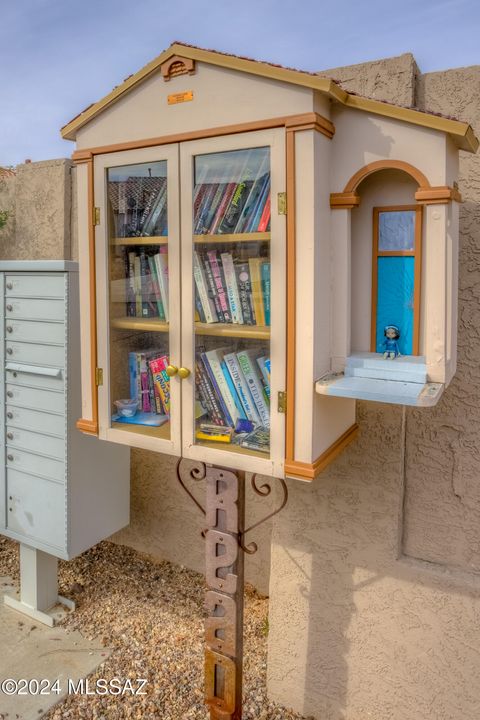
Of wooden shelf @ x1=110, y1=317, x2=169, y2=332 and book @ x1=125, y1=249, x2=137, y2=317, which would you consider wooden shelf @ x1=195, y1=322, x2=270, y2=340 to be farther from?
book @ x1=125, y1=249, x2=137, y2=317

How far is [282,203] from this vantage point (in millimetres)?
1308

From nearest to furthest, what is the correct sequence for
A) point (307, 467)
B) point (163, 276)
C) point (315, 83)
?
point (315, 83) < point (307, 467) < point (163, 276)

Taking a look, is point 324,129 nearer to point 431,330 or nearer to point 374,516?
point 431,330

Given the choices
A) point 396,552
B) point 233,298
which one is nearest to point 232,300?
point 233,298

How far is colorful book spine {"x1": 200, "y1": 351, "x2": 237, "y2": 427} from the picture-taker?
1.52 metres

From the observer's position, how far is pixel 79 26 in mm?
2303

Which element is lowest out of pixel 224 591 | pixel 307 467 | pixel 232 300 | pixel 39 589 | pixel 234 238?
pixel 39 589

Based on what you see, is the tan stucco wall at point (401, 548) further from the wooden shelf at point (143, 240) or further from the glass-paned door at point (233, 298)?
the wooden shelf at point (143, 240)

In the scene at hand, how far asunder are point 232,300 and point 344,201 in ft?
1.30

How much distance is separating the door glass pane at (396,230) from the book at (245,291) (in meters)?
0.36

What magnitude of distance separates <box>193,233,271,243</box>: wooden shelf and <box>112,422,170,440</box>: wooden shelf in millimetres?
555

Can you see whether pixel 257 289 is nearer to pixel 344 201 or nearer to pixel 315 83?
pixel 344 201

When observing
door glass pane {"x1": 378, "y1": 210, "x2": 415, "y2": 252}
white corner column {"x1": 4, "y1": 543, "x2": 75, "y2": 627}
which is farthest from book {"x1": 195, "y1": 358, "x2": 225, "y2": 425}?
white corner column {"x1": 4, "y1": 543, "x2": 75, "y2": 627}

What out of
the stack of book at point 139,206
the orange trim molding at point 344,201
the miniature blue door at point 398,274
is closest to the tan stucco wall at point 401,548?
the miniature blue door at point 398,274
